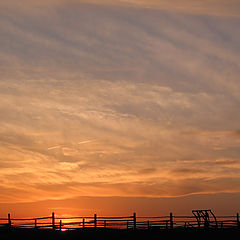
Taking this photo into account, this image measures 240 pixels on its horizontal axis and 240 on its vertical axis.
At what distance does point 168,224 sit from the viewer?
49656mm

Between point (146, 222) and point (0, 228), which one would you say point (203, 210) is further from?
point (0, 228)

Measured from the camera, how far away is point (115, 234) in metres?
43.2

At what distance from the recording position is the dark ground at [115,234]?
42031mm

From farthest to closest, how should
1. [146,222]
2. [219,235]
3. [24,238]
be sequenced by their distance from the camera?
[146,222], [219,235], [24,238]

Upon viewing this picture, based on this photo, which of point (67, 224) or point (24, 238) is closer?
point (24, 238)

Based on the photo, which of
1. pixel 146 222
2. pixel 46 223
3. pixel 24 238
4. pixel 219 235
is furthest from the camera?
pixel 146 222

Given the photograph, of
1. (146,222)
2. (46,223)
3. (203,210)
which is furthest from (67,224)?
(203,210)

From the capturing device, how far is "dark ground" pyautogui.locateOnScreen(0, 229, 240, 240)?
42031 millimetres

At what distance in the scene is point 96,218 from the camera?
A: 49781 millimetres

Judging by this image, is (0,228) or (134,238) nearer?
(134,238)

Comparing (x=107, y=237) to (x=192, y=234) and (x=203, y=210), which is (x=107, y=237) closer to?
(x=192, y=234)

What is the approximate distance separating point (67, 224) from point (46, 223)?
2.02m

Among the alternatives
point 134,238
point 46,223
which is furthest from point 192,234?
point 46,223

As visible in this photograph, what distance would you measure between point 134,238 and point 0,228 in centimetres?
1271
